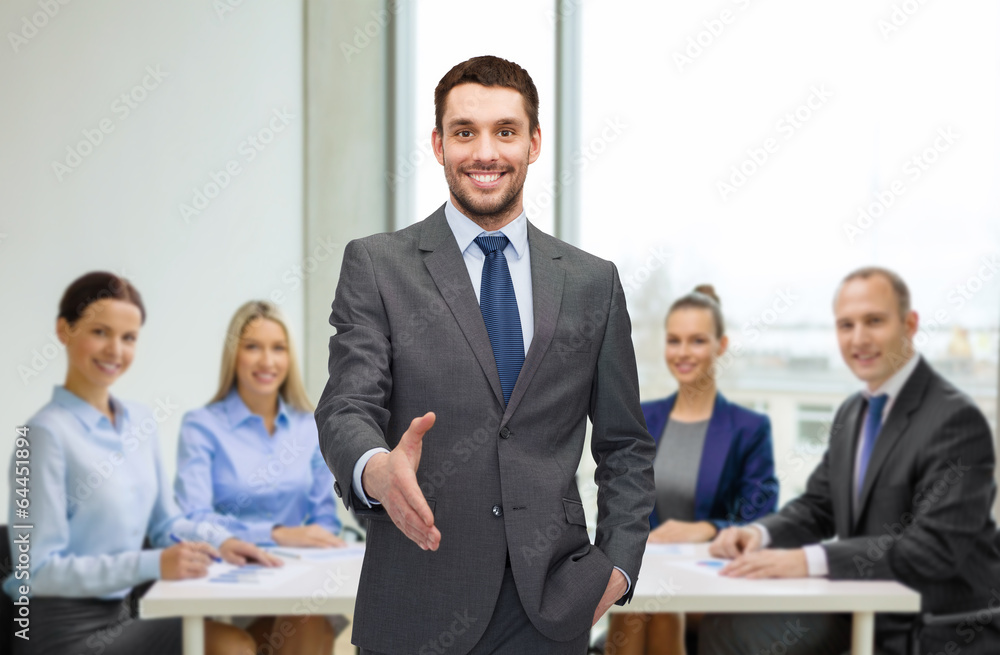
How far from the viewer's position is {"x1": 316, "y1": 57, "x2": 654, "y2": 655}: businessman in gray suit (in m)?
1.28

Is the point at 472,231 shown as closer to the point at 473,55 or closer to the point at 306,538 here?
the point at 306,538

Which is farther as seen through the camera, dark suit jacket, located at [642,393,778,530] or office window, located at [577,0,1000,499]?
office window, located at [577,0,1000,499]

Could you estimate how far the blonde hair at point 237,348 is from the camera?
3.41 meters

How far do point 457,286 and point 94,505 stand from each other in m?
2.09

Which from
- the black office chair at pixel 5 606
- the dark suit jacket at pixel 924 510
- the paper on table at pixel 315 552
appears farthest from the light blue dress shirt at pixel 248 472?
the dark suit jacket at pixel 924 510

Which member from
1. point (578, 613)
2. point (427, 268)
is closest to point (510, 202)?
point (427, 268)

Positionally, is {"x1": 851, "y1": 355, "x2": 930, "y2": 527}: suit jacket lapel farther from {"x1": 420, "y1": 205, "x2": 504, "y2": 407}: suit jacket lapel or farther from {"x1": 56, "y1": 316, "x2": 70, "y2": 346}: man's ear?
{"x1": 56, "y1": 316, "x2": 70, "y2": 346}: man's ear

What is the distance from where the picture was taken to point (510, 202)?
1.38m

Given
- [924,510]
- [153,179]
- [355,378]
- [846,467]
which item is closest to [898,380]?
[846,467]

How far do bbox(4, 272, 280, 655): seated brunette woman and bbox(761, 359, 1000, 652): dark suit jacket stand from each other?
186cm

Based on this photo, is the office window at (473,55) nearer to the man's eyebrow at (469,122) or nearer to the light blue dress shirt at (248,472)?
the light blue dress shirt at (248,472)

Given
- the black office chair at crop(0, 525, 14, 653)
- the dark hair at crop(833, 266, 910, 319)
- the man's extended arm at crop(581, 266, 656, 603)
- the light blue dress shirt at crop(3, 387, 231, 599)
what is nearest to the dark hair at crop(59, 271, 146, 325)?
the light blue dress shirt at crop(3, 387, 231, 599)

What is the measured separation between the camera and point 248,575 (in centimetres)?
258

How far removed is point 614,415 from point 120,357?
237 centimetres
